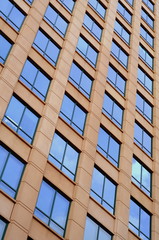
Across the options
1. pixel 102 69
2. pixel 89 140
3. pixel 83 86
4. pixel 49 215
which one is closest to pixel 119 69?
pixel 102 69

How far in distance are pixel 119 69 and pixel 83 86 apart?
5363mm

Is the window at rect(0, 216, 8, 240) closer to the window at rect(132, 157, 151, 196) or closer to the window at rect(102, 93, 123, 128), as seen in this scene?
the window at rect(132, 157, 151, 196)

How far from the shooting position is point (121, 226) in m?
25.6

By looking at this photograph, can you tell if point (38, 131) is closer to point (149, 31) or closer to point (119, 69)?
point (119, 69)

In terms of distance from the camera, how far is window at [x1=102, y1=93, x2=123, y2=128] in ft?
100.0

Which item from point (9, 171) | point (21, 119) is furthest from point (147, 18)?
point (9, 171)

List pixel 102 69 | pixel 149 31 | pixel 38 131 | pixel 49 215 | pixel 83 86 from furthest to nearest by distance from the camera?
pixel 149 31
pixel 102 69
pixel 83 86
pixel 38 131
pixel 49 215

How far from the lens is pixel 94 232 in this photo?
954 inches

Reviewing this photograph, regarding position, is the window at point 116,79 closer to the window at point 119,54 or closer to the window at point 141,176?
the window at point 119,54

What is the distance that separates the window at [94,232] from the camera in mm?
23844

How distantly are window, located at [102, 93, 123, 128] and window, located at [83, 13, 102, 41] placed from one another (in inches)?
211

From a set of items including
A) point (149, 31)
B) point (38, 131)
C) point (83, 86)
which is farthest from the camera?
point (149, 31)

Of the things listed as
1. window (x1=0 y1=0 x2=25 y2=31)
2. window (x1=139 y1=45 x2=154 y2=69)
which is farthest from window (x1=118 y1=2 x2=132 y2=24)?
window (x1=0 y1=0 x2=25 y2=31)

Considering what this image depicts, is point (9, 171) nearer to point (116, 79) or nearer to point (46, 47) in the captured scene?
point (46, 47)
